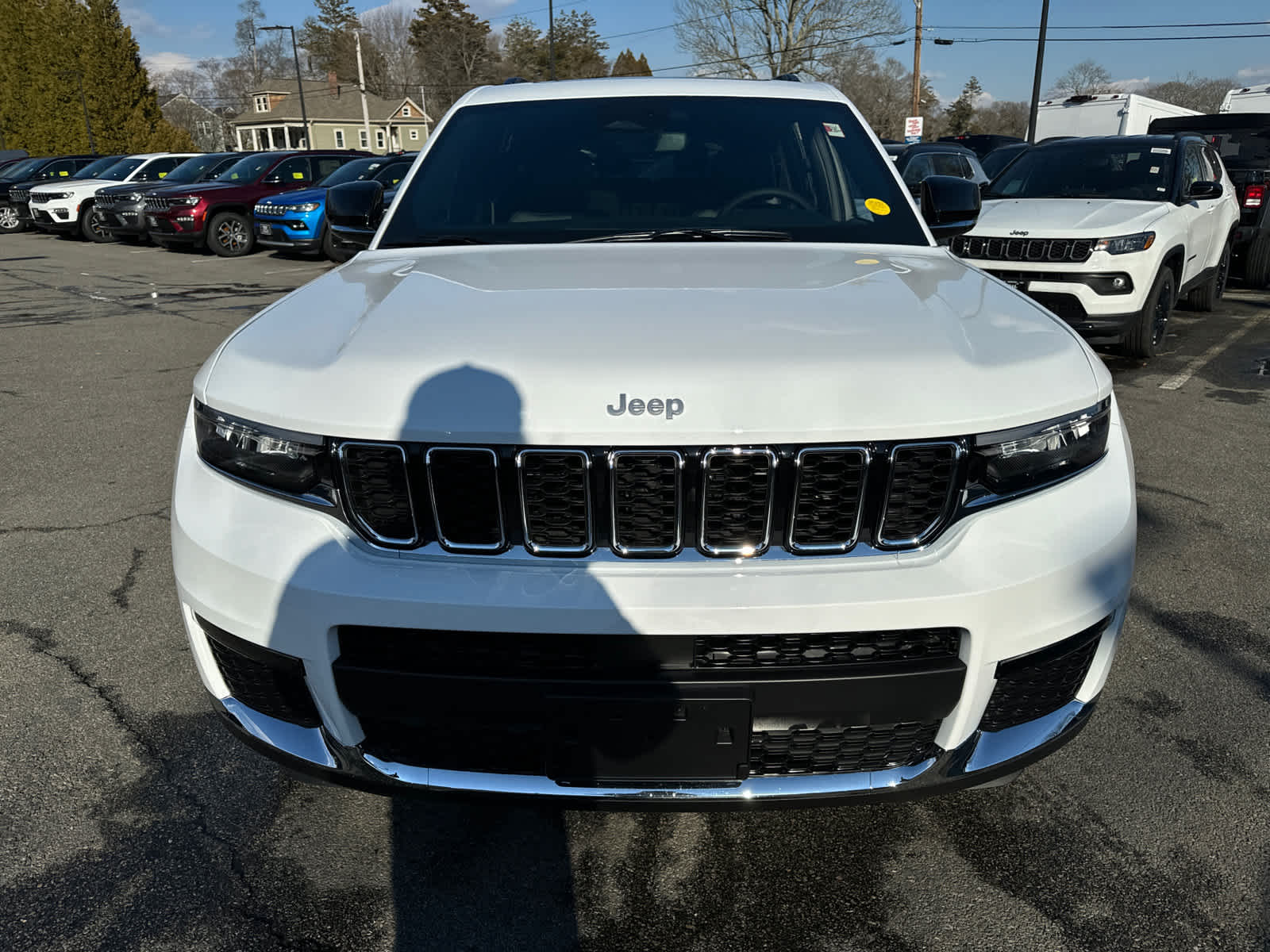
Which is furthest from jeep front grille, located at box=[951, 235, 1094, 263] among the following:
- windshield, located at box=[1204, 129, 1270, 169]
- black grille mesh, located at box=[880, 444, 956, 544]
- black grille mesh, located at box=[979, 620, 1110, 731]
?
windshield, located at box=[1204, 129, 1270, 169]

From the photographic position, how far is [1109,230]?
272 inches

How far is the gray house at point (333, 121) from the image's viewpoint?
77.5 meters

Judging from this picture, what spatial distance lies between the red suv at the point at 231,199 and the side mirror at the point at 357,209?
47.1 feet

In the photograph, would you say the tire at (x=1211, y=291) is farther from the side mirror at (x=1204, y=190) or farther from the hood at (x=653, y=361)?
the hood at (x=653, y=361)

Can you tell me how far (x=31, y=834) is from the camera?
232cm

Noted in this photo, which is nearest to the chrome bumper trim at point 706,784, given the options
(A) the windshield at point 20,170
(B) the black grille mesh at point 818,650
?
(B) the black grille mesh at point 818,650

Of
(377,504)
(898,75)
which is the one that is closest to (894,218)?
(377,504)

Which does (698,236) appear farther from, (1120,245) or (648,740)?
(1120,245)

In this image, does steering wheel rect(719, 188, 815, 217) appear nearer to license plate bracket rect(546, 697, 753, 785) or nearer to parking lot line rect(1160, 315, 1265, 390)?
license plate bracket rect(546, 697, 753, 785)

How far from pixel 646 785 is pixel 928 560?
682mm

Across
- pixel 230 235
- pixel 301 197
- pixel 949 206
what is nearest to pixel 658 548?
pixel 949 206

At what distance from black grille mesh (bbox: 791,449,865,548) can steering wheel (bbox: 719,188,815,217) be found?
5.04 feet

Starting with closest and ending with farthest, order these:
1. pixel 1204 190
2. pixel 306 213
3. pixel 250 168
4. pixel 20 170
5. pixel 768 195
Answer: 1. pixel 768 195
2. pixel 1204 190
3. pixel 306 213
4. pixel 250 168
5. pixel 20 170

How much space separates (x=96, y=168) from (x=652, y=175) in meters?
24.4
